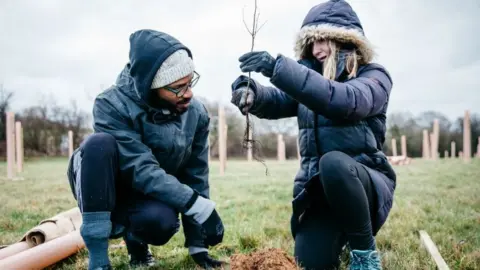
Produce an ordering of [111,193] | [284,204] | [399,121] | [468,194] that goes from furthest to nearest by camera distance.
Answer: [399,121], [468,194], [284,204], [111,193]

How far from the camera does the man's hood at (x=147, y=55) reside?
2.37 metres

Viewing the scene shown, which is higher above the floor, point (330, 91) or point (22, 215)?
point (330, 91)

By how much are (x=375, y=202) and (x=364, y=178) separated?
0.69 feet

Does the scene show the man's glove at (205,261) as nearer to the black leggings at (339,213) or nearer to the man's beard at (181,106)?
the black leggings at (339,213)

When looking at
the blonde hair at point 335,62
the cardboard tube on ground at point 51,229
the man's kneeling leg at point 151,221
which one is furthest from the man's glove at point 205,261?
the blonde hair at point 335,62

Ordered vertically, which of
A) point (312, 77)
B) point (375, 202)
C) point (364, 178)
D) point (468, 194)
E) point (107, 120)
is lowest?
point (468, 194)

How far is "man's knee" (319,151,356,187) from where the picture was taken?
2258mm

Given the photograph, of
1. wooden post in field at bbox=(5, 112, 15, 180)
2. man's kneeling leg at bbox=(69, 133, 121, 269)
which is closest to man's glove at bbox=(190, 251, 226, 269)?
man's kneeling leg at bbox=(69, 133, 121, 269)

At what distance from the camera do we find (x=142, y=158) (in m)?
2.36

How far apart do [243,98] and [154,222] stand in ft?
2.86

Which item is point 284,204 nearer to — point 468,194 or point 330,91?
point 468,194

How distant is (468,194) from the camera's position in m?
6.07

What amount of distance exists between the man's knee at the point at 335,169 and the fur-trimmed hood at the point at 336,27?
2.41 feet

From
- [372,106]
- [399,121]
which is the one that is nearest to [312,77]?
[372,106]
